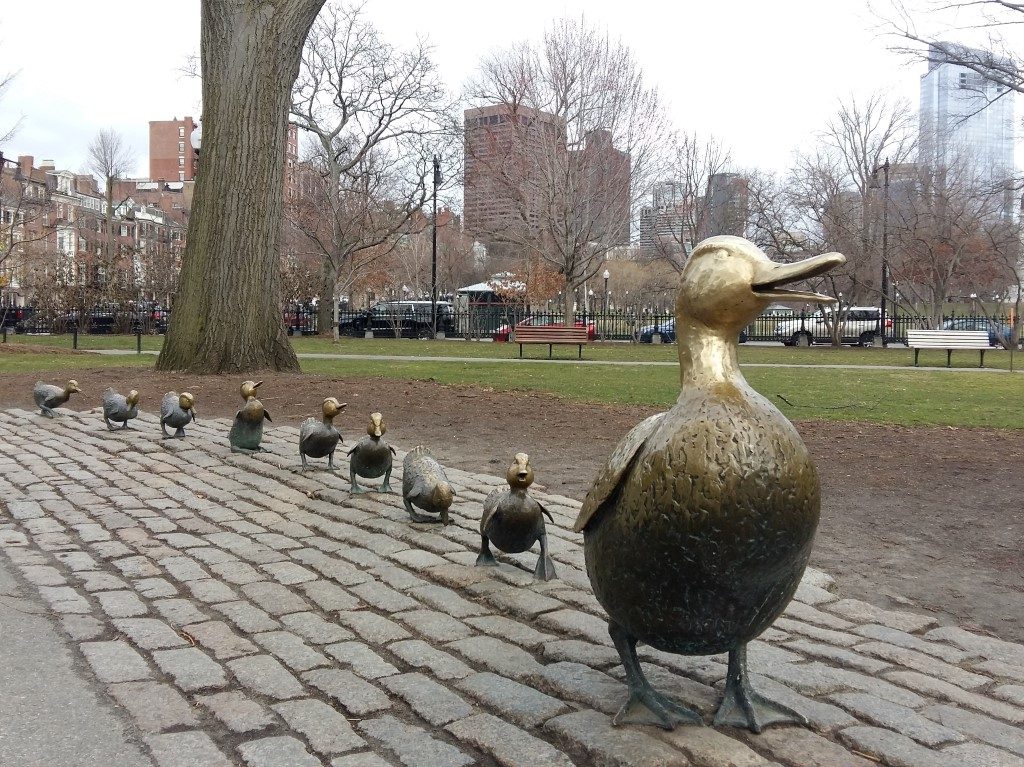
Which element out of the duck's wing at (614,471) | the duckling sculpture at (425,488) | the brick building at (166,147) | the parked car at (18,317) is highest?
the brick building at (166,147)

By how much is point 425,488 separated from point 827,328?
32194mm

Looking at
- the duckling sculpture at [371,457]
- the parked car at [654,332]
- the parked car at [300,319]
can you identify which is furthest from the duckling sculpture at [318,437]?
the parked car at [300,319]

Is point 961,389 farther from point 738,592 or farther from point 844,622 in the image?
point 738,592

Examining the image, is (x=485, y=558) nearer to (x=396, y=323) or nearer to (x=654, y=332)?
(x=654, y=332)

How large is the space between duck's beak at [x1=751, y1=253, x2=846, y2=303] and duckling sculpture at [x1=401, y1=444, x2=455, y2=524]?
9.94 feet

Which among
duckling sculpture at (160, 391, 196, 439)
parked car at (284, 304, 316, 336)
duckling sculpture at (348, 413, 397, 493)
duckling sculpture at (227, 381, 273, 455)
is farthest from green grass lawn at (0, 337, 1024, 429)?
parked car at (284, 304, 316, 336)

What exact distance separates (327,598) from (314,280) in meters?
41.2

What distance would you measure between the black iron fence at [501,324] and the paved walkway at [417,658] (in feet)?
91.9

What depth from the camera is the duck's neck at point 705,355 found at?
2.62 m

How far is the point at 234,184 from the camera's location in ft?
43.4

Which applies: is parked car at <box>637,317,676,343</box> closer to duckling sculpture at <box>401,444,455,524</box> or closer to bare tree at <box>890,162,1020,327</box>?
bare tree at <box>890,162,1020,327</box>

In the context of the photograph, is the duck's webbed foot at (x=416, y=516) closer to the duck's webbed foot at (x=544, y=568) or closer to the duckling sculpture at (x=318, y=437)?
the duck's webbed foot at (x=544, y=568)

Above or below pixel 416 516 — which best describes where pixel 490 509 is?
above

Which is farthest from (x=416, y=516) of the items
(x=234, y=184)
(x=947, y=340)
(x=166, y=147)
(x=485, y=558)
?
(x=166, y=147)
